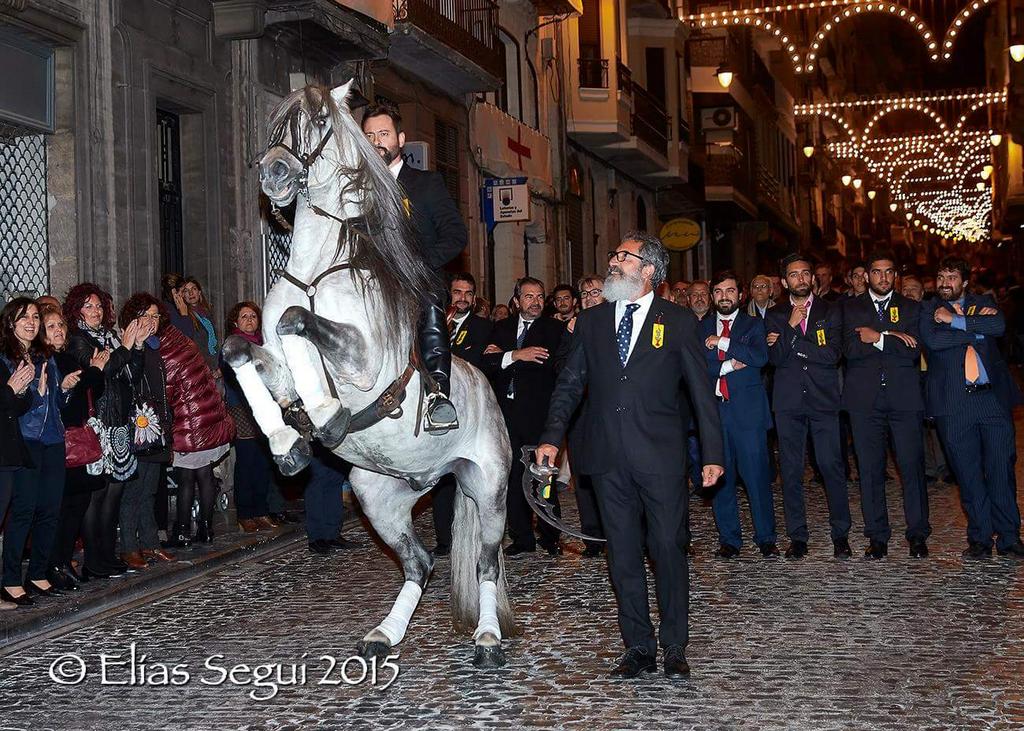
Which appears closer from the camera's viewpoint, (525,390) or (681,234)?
(525,390)

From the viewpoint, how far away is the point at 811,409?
11133 millimetres

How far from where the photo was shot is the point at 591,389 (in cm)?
767

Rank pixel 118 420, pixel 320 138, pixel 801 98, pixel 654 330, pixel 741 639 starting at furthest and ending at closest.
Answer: pixel 801 98, pixel 118 420, pixel 741 639, pixel 654 330, pixel 320 138

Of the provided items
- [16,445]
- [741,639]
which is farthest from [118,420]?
[741,639]

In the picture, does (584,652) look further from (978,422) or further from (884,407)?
(978,422)

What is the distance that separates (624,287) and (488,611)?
6.24ft

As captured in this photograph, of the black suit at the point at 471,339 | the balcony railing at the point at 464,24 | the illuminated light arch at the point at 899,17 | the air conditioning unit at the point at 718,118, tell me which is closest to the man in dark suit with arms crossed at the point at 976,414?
the black suit at the point at 471,339

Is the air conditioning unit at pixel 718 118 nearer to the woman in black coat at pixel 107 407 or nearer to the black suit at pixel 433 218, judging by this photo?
the woman in black coat at pixel 107 407

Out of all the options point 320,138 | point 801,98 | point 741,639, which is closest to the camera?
point 320,138

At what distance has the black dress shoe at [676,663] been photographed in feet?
23.6

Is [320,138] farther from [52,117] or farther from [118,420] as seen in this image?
[52,117]

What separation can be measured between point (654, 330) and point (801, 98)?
184 feet

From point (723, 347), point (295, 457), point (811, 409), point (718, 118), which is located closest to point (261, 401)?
point (295, 457)

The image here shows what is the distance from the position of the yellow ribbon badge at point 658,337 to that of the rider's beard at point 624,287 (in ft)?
0.69
